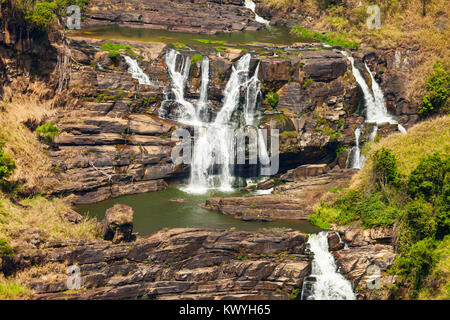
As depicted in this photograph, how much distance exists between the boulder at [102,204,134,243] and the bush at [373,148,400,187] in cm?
1615

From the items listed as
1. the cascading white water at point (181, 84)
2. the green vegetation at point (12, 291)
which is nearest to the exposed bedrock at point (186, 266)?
the green vegetation at point (12, 291)

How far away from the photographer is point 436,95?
143 feet

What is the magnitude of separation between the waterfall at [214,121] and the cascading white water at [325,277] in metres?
11.7

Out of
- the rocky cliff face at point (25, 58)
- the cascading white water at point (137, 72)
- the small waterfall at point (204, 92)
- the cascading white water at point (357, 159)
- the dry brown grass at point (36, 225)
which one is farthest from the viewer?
the cascading white water at point (137, 72)

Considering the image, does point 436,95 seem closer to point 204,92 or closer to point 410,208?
point 410,208

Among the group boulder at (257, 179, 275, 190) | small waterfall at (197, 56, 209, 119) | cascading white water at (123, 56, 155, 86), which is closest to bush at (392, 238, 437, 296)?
boulder at (257, 179, 275, 190)

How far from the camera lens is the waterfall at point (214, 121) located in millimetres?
39562

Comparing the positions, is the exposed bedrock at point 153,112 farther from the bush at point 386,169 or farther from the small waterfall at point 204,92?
the bush at point 386,169

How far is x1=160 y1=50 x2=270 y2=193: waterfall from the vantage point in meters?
39.6

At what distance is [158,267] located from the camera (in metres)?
25.8

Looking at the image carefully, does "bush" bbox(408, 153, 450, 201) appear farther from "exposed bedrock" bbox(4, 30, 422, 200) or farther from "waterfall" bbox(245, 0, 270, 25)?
"waterfall" bbox(245, 0, 270, 25)

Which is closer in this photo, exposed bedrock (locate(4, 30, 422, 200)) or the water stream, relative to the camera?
the water stream

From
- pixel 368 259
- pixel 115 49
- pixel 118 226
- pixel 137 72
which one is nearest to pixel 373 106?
pixel 368 259

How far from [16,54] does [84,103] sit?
6.25 metres
